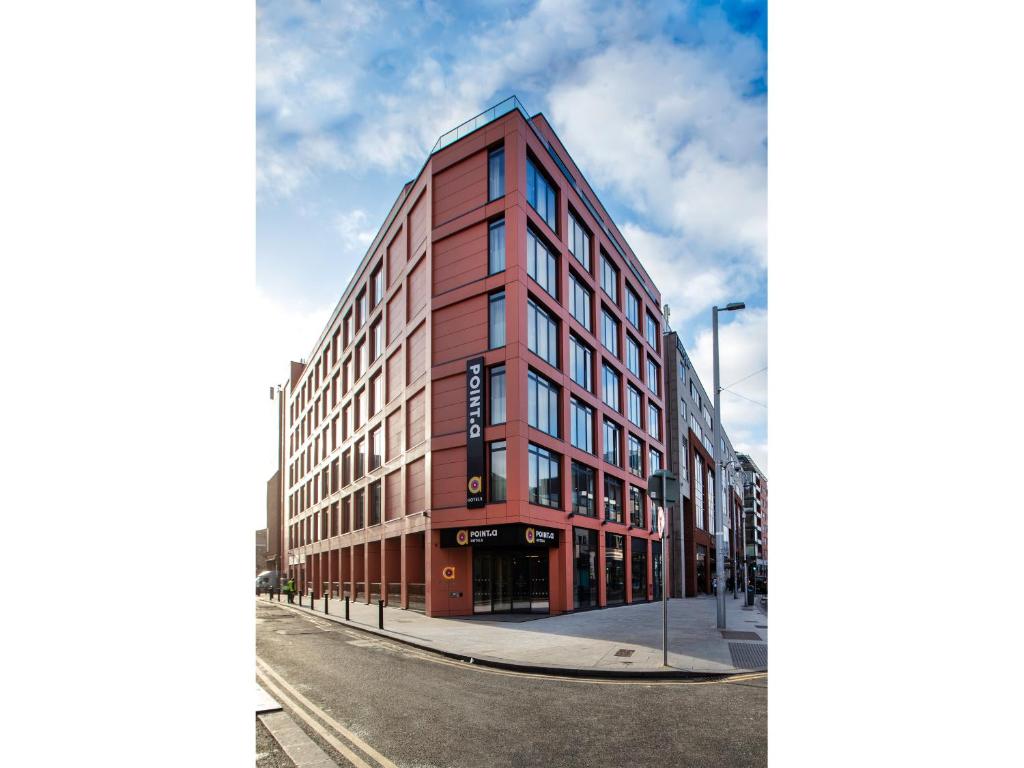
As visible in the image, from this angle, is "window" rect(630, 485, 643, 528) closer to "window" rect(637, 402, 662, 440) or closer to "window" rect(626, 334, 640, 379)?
"window" rect(637, 402, 662, 440)

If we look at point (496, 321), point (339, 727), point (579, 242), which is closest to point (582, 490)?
point (496, 321)

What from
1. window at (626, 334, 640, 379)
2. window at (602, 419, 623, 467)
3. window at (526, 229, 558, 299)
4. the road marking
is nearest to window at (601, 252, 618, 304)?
window at (626, 334, 640, 379)

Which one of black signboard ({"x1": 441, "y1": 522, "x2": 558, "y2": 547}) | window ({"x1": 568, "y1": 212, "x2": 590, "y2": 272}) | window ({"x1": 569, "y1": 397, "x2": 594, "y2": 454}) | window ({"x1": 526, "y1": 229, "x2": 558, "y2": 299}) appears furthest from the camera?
window ({"x1": 568, "y1": 212, "x2": 590, "y2": 272})

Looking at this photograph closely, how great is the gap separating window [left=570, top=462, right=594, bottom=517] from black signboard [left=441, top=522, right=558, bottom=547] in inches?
109

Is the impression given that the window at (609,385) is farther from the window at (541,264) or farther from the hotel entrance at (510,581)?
the hotel entrance at (510,581)

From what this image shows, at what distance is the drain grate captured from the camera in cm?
1036

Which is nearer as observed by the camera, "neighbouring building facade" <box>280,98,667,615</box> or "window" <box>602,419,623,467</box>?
"neighbouring building facade" <box>280,98,667,615</box>

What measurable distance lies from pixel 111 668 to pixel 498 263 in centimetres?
2339

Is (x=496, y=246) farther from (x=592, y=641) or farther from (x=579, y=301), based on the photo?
(x=592, y=641)

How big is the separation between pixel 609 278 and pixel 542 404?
12623mm

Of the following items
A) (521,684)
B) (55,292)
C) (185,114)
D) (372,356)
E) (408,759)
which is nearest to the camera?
(55,292)
